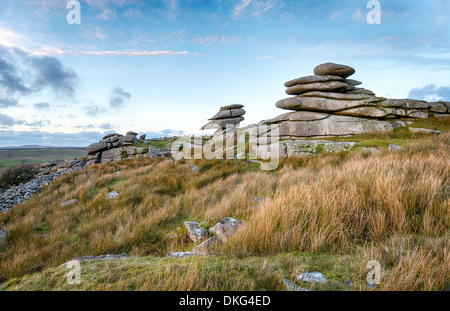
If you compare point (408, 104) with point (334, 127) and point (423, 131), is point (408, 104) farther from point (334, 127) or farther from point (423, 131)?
point (334, 127)

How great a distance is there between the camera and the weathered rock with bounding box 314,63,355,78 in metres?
17.7

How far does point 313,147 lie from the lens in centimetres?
1220

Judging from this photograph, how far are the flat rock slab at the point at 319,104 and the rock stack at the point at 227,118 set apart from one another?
11.2 m

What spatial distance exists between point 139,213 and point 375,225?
18.7 feet

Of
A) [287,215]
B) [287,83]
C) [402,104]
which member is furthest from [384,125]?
[287,215]

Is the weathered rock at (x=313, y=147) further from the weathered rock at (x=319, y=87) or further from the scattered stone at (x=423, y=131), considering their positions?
the weathered rock at (x=319, y=87)

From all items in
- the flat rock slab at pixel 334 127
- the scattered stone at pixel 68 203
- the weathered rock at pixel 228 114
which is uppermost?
the weathered rock at pixel 228 114

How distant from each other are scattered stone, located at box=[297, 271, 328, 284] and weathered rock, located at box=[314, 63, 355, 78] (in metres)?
20.5

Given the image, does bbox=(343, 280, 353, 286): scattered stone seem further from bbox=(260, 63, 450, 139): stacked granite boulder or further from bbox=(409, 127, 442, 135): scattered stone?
bbox=(409, 127, 442, 135): scattered stone

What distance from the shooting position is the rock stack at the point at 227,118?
28.0 m

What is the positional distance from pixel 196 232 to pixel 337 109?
16.5 meters

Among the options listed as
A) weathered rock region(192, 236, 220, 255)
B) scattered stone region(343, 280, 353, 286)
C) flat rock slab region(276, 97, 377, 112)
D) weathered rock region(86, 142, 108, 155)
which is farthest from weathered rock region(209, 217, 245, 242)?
weathered rock region(86, 142, 108, 155)

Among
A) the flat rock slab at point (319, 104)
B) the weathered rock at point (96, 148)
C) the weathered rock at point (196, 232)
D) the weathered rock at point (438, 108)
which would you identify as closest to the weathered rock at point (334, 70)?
the flat rock slab at point (319, 104)
